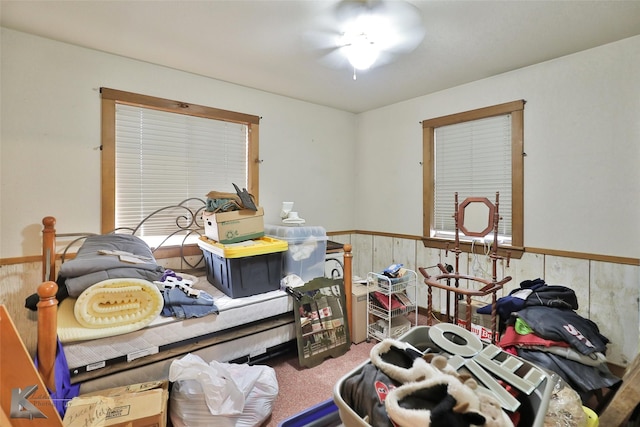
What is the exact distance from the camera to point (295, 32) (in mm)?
2049

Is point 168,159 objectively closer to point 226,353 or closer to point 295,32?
point 295,32

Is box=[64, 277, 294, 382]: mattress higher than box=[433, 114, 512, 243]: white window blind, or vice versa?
box=[433, 114, 512, 243]: white window blind

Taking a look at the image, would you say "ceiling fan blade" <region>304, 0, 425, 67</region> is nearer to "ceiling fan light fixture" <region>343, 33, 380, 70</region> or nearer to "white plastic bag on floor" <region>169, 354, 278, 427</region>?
"ceiling fan light fixture" <region>343, 33, 380, 70</region>

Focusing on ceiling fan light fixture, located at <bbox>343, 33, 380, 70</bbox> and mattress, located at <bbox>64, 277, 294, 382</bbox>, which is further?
ceiling fan light fixture, located at <bbox>343, 33, 380, 70</bbox>

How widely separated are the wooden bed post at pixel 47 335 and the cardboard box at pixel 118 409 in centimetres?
16

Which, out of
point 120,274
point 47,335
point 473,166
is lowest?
point 47,335

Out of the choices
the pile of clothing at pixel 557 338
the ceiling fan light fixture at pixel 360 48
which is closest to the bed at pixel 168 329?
the pile of clothing at pixel 557 338

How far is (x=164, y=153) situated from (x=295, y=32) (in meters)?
1.54

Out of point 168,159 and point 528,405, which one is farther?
point 168,159

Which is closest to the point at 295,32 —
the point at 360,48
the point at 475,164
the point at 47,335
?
the point at 360,48

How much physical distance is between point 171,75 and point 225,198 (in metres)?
1.28

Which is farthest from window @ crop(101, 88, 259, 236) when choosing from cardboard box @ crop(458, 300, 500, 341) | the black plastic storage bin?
cardboard box @ crop(458, 300, 500, 341)

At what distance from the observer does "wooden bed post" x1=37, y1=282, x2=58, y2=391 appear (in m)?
1.34

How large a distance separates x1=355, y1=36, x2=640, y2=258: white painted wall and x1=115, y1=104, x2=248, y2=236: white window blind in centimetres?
209
